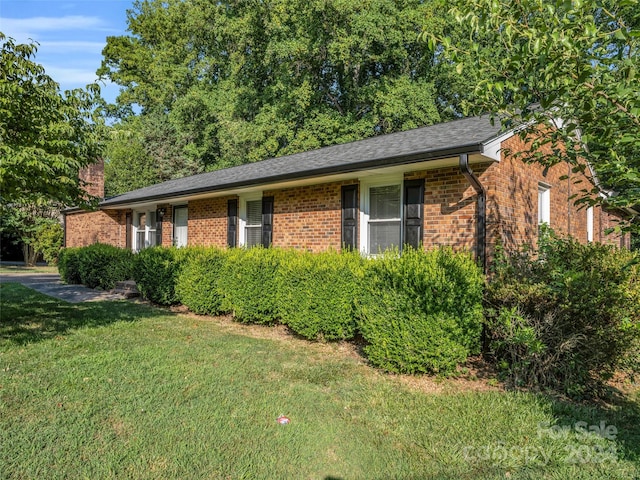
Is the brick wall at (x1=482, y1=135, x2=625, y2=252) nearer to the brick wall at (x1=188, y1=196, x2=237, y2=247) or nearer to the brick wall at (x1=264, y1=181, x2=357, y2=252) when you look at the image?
the brick wall at (x1=264, y1=181, x2=357, y2=252)

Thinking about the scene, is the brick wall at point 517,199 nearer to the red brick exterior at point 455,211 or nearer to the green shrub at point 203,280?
the red brick exterior at point 455,211

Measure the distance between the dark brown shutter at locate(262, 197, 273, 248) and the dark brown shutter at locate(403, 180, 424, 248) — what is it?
3602 millimetres

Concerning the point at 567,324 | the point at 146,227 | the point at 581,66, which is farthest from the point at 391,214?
the point at 146,227

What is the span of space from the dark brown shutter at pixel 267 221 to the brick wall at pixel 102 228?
8839 mm

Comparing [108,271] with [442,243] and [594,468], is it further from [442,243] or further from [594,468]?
[594,468]

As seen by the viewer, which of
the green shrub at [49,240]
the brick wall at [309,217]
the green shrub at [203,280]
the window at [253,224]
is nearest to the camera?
the brick wall at [309,217]

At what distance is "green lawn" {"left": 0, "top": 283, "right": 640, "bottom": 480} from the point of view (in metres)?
2.89

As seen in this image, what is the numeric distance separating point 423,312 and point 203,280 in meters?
5.17

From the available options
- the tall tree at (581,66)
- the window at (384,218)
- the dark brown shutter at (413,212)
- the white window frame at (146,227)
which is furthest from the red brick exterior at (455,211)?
the white window frame at (146,227)

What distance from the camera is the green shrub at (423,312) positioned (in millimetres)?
4703

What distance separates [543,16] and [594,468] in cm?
326

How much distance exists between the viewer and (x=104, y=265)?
1275 centimetres

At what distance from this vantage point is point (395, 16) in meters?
19.7

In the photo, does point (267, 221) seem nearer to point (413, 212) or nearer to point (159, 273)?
point (159, 273)
